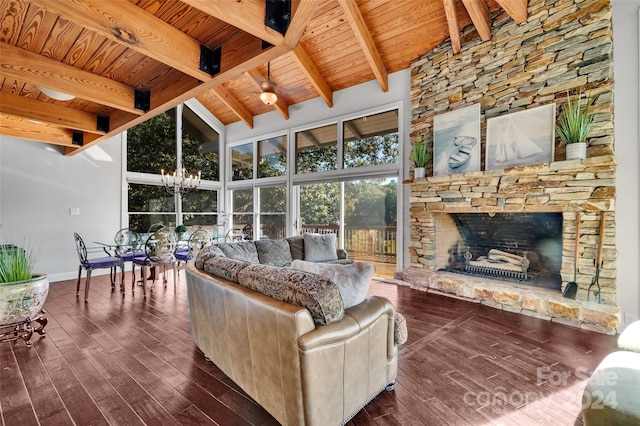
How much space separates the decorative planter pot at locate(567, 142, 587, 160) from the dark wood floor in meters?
1.86

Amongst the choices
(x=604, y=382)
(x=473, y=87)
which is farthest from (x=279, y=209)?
(x=604, y=382)

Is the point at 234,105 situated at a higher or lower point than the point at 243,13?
higher

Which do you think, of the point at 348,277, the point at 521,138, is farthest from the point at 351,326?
the point at 521,138

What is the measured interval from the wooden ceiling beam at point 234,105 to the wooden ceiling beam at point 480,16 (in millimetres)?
5036

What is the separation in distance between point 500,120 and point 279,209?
486cm

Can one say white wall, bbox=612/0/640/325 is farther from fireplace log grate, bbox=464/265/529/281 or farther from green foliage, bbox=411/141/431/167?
green foliage, bbox=411/141/431/167

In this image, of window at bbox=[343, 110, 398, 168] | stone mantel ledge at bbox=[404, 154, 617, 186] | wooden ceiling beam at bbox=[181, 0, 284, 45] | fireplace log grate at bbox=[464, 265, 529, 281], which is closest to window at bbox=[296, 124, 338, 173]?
window at bbox=[343, 110, 398, 168]

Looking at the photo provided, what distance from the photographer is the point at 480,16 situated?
12.7 feet

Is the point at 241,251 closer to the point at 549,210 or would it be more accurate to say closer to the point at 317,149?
the point at 317,149

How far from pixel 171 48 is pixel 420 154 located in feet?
12.0

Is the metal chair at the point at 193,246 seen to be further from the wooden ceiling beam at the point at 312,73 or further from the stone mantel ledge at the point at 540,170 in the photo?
the stone mantel ledge at the point at 540,170

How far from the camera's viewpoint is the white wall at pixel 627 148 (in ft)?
10.2

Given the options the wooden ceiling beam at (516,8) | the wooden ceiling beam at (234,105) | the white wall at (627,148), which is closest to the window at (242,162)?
the wooden ceiling beam at (234,105)

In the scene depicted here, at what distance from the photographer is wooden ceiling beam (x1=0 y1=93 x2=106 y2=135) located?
336cm
